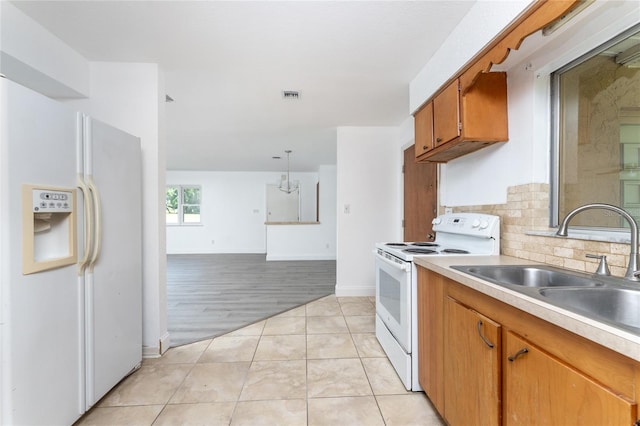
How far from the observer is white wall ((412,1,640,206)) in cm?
113

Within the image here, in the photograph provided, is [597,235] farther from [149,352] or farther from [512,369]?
[149,352]

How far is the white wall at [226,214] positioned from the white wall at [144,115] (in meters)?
5.64

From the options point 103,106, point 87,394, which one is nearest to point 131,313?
point 87,394

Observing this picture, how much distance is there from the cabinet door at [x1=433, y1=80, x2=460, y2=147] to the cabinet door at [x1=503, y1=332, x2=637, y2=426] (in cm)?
124

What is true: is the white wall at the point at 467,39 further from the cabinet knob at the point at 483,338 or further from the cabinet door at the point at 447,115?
the cabinet knob at the point at 483,338

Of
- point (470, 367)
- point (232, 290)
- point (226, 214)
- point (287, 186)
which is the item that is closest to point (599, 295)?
point (470, 367)

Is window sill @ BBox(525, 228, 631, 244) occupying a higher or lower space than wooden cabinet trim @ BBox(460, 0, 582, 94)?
Answer: lower

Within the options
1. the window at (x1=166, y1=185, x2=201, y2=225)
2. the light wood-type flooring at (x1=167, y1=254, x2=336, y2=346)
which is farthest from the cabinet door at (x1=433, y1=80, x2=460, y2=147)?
the window at (x1=166, y1=185, x2=201, y2=225)

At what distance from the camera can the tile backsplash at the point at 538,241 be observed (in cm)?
107

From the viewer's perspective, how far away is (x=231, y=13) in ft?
5.01

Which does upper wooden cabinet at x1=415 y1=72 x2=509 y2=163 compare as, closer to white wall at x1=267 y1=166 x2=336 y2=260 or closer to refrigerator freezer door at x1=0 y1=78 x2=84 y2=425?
refrigerator freezer door at x1=0 y1=78 x2=84 y2=425

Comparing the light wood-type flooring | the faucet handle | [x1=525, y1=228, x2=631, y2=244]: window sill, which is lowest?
the light wood-type flooring

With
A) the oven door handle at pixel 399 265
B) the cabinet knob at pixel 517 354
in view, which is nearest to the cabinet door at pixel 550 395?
the cabinet knob at pixel 517 354

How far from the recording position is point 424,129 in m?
2.09
